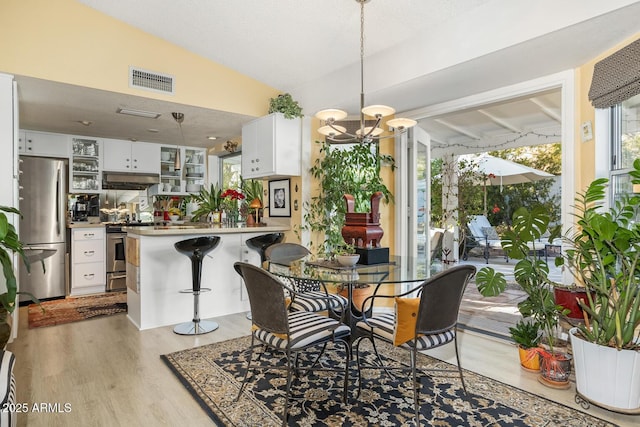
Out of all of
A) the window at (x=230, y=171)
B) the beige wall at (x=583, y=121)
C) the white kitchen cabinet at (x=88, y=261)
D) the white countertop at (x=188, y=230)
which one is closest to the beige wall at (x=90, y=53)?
the white countertop at (x=188, y=230)

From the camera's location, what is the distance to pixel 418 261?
9.21 ft

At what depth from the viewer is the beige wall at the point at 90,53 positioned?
2951mm

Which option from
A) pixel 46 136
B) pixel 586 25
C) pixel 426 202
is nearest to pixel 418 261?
pixel 426 202

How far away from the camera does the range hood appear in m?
5.64

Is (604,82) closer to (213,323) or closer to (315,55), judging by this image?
(315,55)

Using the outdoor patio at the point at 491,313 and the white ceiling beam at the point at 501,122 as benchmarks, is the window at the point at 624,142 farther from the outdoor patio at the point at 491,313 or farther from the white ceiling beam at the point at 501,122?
the white ceiling beam at the point at 501,122

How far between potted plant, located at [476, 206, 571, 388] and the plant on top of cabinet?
2659mm

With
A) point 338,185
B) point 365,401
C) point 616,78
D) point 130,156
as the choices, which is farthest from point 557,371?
point 130,156

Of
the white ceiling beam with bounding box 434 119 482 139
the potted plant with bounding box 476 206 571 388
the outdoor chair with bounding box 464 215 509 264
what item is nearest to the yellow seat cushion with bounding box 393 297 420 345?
the potted plant with bounding box 476 206 571 388

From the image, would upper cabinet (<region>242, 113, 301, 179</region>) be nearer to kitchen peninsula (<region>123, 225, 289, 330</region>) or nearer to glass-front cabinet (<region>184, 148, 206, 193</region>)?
kitchen peninsula (<region>123, 225, 289, 330</region>)

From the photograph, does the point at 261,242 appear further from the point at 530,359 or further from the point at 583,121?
the point at 583,121

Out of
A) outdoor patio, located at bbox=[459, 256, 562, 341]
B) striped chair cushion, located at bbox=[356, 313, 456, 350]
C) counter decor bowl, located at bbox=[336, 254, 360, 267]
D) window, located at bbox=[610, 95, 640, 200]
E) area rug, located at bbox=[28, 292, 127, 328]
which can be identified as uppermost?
window, located at bbox=[610, 95, 640, 200]

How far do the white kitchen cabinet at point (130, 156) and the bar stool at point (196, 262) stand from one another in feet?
9.95

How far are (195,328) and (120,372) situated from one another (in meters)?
0.91
